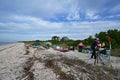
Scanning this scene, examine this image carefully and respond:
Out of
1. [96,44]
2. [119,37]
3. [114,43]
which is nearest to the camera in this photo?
[96,44]

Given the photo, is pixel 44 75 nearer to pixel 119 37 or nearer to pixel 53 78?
pixel 53 78

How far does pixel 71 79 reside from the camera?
7090mm

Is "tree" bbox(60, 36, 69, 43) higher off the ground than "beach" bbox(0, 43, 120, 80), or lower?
higher

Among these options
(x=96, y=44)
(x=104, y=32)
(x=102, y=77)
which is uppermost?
(x=104, y=32)

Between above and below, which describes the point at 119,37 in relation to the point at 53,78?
above

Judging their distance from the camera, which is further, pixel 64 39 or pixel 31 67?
pixel 64 39

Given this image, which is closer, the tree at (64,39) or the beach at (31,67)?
the beach at (31,67)

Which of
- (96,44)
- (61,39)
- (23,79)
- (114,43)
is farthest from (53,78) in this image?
(61,39)

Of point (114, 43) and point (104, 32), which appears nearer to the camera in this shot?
point (114, 43)

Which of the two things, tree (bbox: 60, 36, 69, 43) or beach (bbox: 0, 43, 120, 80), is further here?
tree (bbox: 60, 36, 69, 43)

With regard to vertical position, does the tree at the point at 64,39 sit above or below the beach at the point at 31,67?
above

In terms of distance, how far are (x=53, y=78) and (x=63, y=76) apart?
23.9 inches

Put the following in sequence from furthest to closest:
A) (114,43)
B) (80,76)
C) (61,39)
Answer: (61,39), (114,43), (80,76)

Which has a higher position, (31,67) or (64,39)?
(64,39)
